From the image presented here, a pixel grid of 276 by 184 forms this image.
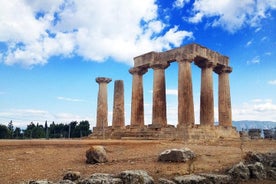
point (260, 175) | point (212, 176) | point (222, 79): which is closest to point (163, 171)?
point (212, 176)

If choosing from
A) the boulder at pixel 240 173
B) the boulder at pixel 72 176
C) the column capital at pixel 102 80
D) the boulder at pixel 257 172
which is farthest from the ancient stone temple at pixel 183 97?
the boulder at pixel 72 176

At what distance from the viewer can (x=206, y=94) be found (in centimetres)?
3341

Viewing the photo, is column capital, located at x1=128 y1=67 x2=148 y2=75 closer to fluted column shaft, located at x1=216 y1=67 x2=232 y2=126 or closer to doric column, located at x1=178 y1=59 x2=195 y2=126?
doric column, located at x1=178 y1=59 x2=195 y2=126

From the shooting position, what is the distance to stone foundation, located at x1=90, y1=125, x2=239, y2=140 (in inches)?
1099

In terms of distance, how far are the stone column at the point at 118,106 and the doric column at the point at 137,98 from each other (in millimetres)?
1894

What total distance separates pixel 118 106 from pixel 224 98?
12.4m

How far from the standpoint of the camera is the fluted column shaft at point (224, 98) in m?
35.8

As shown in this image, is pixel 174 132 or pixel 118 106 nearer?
pixel 174 132

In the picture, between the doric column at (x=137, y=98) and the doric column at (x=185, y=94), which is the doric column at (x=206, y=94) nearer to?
the doric column at (x=185, y=94)

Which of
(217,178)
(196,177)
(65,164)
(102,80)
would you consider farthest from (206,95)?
(196,177)

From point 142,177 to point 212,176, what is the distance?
262 cm

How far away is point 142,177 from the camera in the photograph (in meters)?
9.46

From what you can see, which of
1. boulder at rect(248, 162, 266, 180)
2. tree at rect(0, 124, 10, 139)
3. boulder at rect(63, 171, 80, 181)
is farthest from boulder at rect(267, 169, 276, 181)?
tree at rect(0, 124, 10, 139)

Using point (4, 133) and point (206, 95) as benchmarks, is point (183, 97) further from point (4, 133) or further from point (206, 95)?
point (4, 133)
